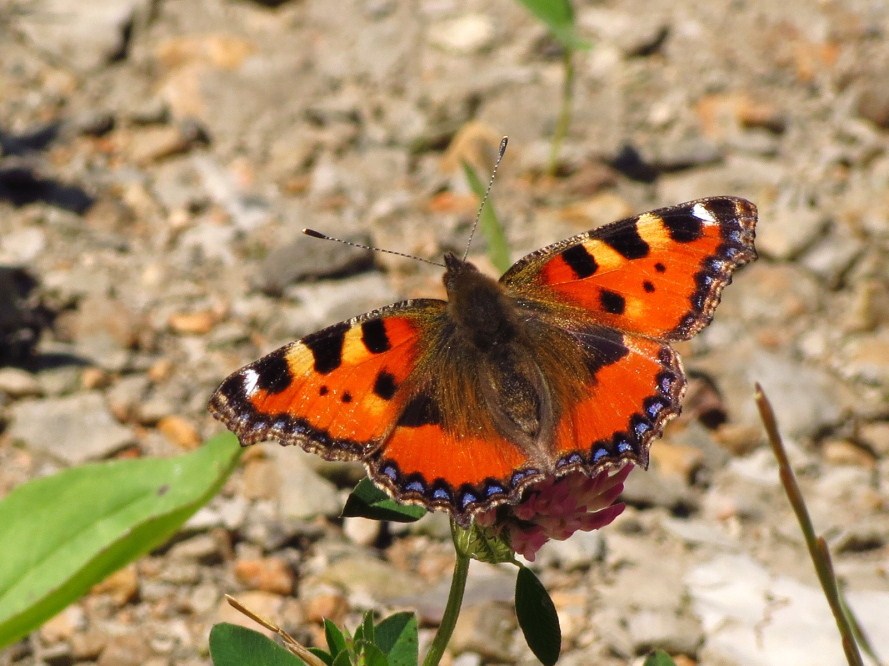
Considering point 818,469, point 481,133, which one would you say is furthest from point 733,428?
point 481,133

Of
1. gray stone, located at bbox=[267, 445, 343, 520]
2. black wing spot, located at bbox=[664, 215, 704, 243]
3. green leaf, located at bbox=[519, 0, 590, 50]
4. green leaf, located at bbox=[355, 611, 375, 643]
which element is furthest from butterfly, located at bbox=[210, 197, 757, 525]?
green leaf, located at bbox=[519, 0, 590, 50]

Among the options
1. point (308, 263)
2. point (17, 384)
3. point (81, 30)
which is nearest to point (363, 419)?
point (17, 384)

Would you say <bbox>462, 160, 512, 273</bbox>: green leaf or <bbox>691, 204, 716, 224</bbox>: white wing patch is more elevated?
<bbox>462, 160, 512, 273</bbox>: green leaf

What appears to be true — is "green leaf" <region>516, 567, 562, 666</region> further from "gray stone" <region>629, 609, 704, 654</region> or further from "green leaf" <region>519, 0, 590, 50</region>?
"green leaf" <region>519, 0, 590, 50</region>

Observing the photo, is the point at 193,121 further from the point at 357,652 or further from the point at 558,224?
the point at 357,652

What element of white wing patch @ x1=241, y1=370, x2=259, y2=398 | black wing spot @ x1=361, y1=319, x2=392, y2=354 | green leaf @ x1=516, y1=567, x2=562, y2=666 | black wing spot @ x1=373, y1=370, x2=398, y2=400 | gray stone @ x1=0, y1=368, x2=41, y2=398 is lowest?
green leaf @ x1=516, y1=567, x2=562, y2=666

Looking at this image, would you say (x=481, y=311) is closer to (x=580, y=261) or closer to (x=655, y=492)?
(x=580, y=261)
